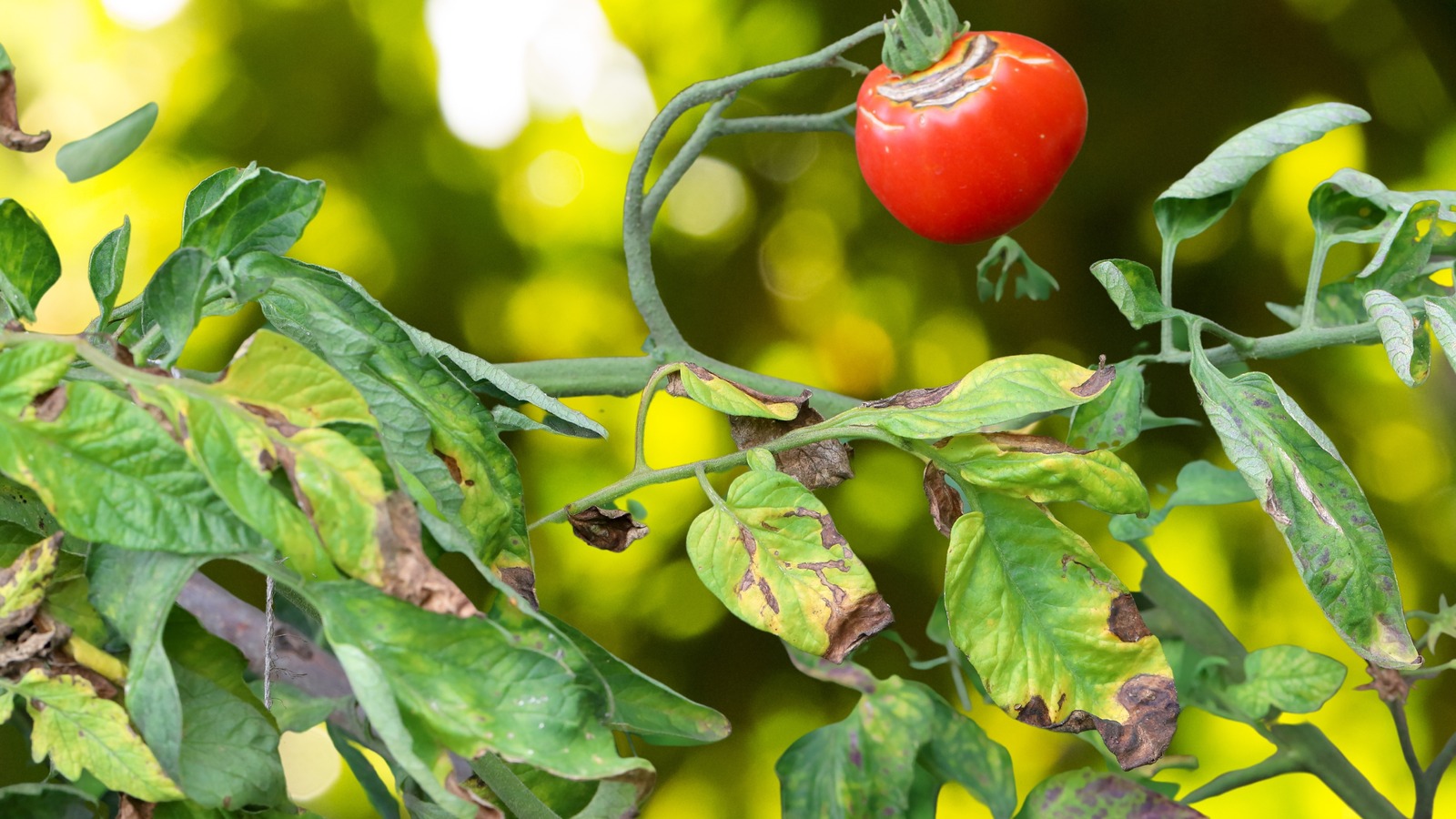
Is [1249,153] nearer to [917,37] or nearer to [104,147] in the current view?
[917,37]

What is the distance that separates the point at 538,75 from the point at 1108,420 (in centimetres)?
66

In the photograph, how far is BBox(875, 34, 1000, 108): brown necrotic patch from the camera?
17.6 inches

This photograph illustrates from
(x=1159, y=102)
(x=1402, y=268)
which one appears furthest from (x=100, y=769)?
(x=1159, y=102)

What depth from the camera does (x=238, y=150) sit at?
31.8 inches

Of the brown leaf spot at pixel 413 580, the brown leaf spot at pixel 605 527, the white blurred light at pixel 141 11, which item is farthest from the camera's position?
the white blurred light at pixel 141 11

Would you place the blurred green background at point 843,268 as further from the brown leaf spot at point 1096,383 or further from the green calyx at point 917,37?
the brown leaf spot at point 1096,383

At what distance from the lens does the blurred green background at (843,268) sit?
2.77 ft

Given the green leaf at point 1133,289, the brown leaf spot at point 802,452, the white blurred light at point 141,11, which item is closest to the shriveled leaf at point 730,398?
the brown leaf spot at point 802,452

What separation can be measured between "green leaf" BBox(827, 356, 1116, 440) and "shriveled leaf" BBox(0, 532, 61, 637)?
0.19m

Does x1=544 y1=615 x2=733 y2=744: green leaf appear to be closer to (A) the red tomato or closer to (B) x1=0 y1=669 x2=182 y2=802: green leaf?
(B) x1=0 y1=669 x2=182 y2=802: green leaf

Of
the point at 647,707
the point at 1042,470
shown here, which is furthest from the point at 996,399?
the point at 647,707

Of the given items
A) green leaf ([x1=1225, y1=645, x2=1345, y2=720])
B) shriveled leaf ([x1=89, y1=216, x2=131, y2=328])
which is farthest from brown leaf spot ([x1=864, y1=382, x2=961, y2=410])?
green leaf ([x1=1225, y1=645, x2=1345, y2=720])

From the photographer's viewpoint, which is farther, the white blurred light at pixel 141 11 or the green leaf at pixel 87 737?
the white blurred light at pixel 141 11

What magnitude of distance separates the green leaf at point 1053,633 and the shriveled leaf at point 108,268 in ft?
0.77
